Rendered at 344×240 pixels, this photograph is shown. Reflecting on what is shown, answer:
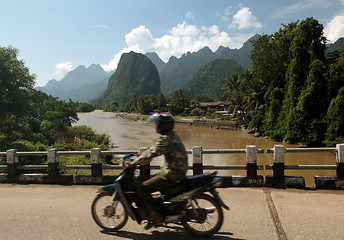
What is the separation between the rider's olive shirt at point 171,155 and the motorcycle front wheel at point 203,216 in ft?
1.54

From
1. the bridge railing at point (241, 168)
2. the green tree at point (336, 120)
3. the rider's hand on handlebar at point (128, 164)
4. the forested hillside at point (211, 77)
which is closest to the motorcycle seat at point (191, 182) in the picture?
the rider's hand on handlebar at point (128, 164)

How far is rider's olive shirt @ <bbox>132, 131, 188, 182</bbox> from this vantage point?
351 centimetres

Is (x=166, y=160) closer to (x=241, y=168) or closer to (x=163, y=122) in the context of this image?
(x=163, y=122)

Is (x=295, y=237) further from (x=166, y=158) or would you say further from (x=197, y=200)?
(x=166, y=158)

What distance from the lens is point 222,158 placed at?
67.2 ft

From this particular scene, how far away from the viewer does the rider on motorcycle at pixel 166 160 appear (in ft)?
11.5

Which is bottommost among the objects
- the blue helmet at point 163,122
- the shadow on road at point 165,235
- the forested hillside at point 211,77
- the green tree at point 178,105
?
the shadow on road at point 165,235

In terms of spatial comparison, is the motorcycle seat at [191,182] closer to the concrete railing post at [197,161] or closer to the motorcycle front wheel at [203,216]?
the motorcycle front wheel at [203,216]

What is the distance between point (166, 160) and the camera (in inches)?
141

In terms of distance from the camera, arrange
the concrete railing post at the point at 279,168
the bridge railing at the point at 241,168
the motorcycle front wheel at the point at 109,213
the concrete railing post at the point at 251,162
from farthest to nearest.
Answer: the concrete railing post at the point at 251,162 < the concrete railing post at the point at 279,168 < the bridge railing at the point at 241,168 < the motorcycle front wheel at the point at 109,213

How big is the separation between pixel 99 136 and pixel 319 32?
2600cm

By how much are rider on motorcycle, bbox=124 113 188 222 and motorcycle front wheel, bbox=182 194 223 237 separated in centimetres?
40

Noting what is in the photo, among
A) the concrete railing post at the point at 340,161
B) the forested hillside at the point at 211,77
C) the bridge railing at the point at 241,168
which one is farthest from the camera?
the forested hillside at the point at 211,77

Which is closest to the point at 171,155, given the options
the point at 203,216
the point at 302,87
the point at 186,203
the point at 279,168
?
the point at 186,203
